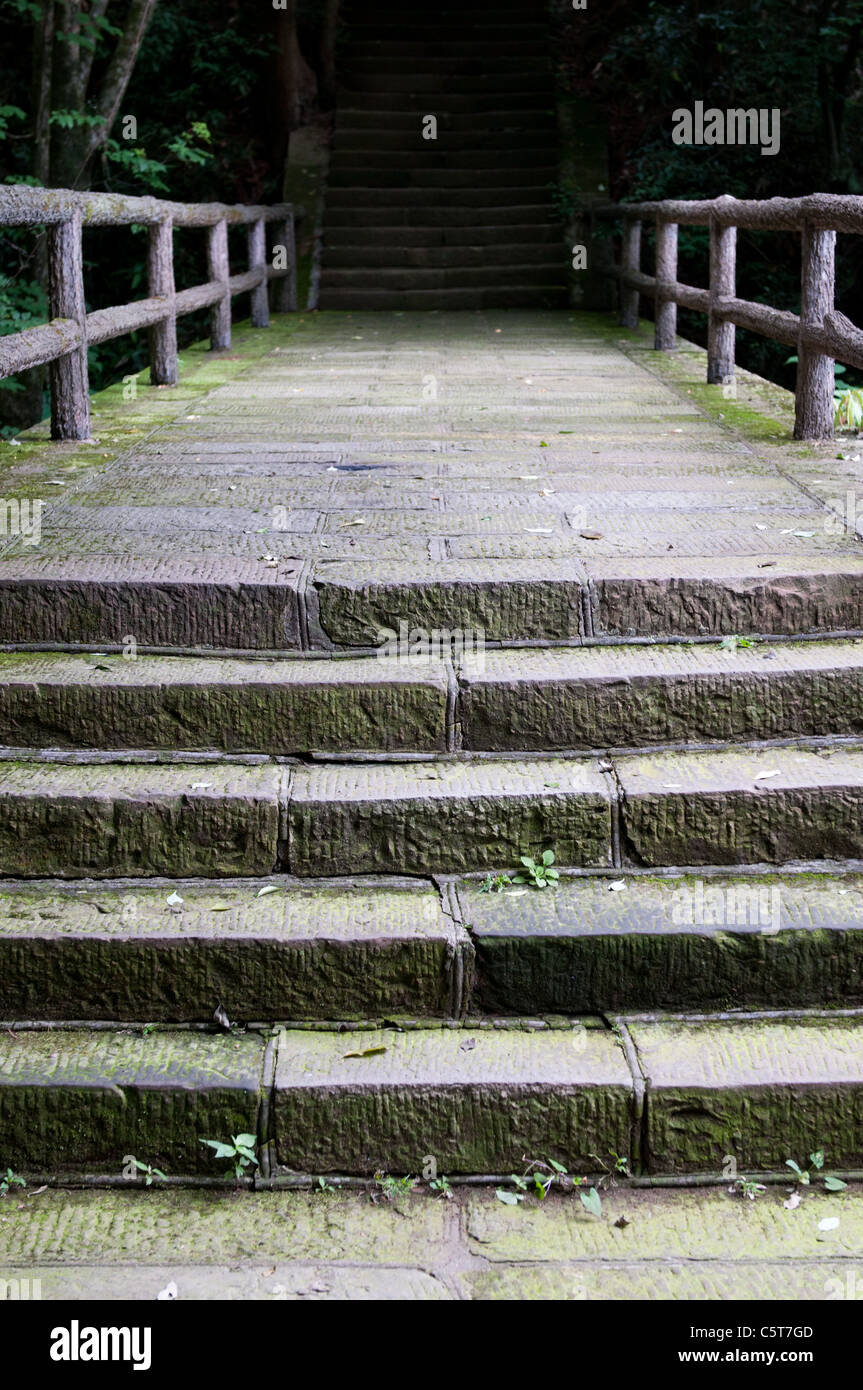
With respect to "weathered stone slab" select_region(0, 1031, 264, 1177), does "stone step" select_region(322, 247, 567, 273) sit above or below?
above

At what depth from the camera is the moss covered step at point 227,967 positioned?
2.70 metres

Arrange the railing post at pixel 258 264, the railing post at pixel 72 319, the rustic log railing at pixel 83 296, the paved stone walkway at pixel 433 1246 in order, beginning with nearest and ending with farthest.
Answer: the paved stone walkway at pixel 433 1246 → the rustic log railing at pixel 83 296 → the railing post at pixel 72 319 → the railing post at pixel 258 264

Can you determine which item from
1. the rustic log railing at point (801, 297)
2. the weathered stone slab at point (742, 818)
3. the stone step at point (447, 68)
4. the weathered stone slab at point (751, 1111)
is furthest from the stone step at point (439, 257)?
the weathered stone slab at point (751, 1111)

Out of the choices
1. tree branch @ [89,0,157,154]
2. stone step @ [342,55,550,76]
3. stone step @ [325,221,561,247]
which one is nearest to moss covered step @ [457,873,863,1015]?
tree branch @ [89,0,157,154]

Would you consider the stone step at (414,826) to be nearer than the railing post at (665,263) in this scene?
Yes

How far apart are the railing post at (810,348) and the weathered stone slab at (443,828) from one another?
8.43 feet

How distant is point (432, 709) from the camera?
316cm

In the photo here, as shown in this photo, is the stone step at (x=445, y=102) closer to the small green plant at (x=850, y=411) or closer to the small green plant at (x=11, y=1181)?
the small green plant at (x=850, y=411)

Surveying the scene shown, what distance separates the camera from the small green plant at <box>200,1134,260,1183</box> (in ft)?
8.18

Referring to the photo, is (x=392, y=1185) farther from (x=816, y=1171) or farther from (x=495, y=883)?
(x=816, y=1171)

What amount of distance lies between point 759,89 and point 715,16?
0.68 m

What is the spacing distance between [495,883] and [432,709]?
46cm

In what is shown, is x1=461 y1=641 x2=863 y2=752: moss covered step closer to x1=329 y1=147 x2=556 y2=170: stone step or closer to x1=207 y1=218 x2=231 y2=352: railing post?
x1=207 y1=218 x2=231 y2=352: railing post
